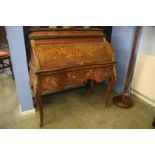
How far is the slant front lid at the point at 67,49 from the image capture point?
56.1 inches

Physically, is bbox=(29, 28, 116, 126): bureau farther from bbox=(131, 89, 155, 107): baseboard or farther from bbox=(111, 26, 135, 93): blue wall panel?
bbox=(131, 89, 155, 107): baseboard

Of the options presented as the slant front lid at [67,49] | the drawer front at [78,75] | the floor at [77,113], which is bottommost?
the floor at [77,113]

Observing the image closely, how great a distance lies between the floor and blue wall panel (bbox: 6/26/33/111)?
229mm

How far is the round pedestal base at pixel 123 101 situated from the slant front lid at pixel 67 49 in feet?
2.54

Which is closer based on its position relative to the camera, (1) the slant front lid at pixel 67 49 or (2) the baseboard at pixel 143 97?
(1) the slant front lid at pixel 67 49

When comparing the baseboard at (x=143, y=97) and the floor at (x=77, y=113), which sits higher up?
the baseboard at (x=143, y=97)

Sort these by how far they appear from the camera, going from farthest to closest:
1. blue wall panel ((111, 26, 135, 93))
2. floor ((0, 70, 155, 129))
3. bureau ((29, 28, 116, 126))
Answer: blue wall panel ((111, 26, 135, 93)) < floor ((0, 70, 155, 129)) < bureau ((29, 28, 116, 126))

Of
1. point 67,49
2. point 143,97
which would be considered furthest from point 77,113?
point 143,97

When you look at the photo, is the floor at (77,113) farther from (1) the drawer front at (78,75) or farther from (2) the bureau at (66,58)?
(1) the drawer front at (78,75)

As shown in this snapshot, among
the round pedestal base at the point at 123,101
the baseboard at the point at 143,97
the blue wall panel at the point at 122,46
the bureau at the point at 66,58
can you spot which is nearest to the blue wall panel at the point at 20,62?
the bureau at the point at 66,58

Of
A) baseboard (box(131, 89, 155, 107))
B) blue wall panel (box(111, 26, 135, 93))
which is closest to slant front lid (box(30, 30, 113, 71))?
blue wall panel (box(111, 26, 135, 93))

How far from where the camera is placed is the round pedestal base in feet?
6.86
